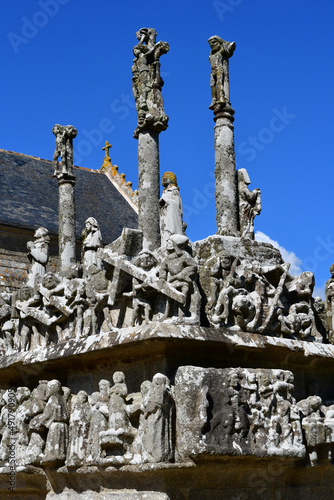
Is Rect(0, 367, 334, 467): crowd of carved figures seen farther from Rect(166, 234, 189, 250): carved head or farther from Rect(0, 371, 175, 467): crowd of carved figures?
Rect(166, 234, 189, 250): carved head

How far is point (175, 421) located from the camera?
658cm

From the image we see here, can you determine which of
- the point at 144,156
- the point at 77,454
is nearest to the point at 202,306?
the point at 77,454

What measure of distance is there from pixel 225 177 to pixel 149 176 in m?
1.05

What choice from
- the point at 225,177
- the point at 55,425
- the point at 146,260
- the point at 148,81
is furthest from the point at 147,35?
the point at 55,425

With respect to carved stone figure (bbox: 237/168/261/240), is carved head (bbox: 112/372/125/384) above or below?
below

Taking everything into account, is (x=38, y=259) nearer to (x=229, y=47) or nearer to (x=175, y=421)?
(x=229, y=47)

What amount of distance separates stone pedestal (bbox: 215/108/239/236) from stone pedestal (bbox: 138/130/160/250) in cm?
83

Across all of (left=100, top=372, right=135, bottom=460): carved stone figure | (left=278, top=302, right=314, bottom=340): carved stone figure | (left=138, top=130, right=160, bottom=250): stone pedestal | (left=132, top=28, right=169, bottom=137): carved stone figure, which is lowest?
(left=100, top=372, right=135, bottom=460): carved stone figure

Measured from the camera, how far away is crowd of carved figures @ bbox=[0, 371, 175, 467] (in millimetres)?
6480

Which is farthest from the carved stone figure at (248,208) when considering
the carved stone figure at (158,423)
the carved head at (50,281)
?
the carved stone figure at (158,423)

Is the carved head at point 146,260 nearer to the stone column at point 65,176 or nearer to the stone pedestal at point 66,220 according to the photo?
the stone pedestal at point 66,220

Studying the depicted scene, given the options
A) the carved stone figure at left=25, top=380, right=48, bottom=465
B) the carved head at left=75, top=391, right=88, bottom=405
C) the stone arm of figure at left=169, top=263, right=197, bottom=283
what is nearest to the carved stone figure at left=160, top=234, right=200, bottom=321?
the stone arm of figure at left=169, top=263, right=197, bottom=283

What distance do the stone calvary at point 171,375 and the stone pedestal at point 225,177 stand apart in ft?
5.00

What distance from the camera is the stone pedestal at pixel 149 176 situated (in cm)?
1010
